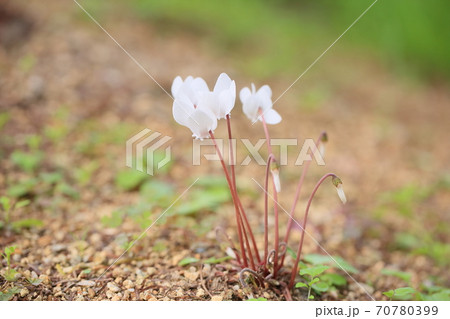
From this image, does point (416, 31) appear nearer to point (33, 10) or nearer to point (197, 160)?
point (197, 160)

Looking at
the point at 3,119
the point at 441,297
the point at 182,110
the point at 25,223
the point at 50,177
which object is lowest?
the point at 441,297

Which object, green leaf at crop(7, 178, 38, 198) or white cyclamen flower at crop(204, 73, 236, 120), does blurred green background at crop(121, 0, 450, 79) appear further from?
white cyclamen flower at crop(204, 73, 236, 120)

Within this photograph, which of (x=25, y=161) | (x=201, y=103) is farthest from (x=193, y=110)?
(x=25, y=161)

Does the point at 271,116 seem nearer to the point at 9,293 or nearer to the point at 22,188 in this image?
the point at 9,293

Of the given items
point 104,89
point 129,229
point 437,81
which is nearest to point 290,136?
point 104,89

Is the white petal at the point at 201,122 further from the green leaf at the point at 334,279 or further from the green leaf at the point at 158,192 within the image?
the green leaf at the point at 158,192

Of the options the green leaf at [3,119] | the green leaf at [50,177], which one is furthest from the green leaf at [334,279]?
the green leaf at [3,119]

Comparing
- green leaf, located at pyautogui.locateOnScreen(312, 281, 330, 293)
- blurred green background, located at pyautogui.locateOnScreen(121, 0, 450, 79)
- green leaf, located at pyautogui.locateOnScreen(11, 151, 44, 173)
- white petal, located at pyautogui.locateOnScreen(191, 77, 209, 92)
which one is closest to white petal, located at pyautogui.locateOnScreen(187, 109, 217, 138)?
white petal, located at pyautogui.locateOnScreen(191, 77, 209, 92)
